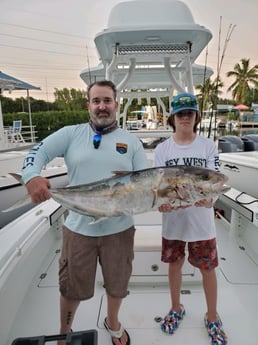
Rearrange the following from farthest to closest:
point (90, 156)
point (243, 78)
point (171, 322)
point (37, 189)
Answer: point (243, 78) < point (171, 322) < point (90, 156) < point (37, 189)

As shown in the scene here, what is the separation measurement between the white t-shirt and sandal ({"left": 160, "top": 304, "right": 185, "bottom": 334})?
61 centimetres

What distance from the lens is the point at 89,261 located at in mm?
1447

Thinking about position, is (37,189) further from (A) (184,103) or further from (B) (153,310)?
(B) (153,310)

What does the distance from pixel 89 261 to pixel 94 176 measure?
0.49 m

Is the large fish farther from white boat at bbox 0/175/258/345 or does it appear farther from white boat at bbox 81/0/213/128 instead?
white boat at bbox 81/0/213/128

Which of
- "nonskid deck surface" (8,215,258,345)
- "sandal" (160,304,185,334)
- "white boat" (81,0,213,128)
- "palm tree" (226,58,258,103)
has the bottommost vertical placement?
"nonskid deck surface" (8,215,258,345)

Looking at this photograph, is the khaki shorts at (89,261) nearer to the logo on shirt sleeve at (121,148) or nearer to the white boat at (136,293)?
the white boat at (136,293)

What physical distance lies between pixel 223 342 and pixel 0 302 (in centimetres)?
143

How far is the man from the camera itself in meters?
1.39

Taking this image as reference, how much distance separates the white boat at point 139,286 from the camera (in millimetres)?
1720

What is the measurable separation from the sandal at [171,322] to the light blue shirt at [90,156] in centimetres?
84

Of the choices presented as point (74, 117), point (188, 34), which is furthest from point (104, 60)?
point (74, 117)

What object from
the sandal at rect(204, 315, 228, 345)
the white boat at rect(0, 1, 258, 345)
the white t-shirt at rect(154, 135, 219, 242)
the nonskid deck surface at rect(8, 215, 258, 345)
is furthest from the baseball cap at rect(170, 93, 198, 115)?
the sandal at rect(204, 315, 228, 345)

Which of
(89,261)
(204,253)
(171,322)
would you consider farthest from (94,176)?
(171,322)
